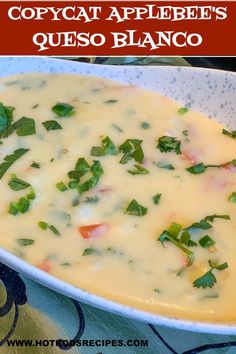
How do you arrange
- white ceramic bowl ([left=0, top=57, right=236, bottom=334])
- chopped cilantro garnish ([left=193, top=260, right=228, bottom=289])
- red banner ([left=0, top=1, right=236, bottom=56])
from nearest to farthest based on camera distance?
1. chopped cilantro garnish ([left=193, top=260, right=228, bottom=289])
2. white ceramic bowl ([left=0, top=57, right=236, bottom=334])
3. red banner ([left=0, top=1, right=236, bottom=56])

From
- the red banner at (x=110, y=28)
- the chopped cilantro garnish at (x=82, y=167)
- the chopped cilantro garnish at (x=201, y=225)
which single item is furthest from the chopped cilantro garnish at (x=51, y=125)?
the chopped cilantro garnish at (x=201, y=225)

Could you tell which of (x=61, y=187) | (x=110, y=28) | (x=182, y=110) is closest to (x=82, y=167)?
(x=61, y=187)

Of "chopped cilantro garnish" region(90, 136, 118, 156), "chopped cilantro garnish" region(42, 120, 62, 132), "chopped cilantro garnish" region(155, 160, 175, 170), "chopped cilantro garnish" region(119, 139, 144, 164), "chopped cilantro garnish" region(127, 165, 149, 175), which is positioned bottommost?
"chopped cilantro garnish" region(155, 160, 175, 170)

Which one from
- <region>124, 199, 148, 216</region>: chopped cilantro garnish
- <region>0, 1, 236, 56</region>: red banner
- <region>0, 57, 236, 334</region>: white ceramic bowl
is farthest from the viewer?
<region>0, 1, 236, 56</region>: red banner

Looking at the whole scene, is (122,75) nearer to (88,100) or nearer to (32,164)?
(88,100)

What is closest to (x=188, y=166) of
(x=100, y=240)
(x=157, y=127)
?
(x=157, y=127)

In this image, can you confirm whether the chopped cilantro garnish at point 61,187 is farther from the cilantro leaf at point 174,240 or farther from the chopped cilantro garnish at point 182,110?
the chopped cilantro garnish at point 182,110

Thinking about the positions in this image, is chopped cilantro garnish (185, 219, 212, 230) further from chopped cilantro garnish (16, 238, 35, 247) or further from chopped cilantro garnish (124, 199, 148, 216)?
chopped cilantro garnish (16, 238, 35, 247)

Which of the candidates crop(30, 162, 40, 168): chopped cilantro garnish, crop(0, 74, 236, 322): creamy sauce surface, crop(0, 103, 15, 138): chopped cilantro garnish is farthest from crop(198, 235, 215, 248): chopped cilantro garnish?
crop(0, 103, 15, 138): chopped cilantro garnish

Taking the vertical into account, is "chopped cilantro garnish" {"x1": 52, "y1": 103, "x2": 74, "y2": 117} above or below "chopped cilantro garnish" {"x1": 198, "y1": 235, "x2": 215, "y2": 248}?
above
